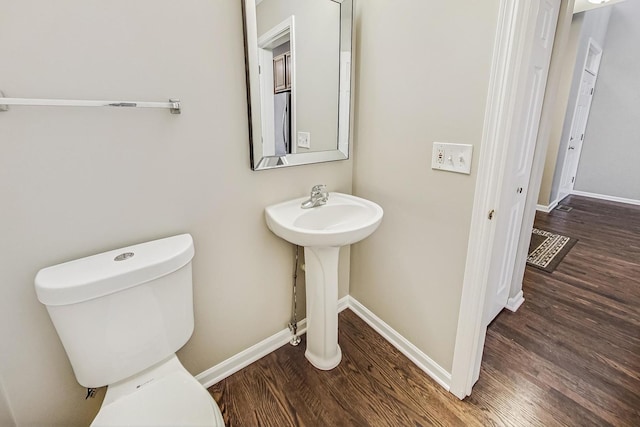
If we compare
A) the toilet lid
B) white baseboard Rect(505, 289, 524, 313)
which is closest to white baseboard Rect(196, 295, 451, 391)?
the toilet lid

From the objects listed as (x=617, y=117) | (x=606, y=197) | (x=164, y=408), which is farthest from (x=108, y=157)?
(x=606, y=197)

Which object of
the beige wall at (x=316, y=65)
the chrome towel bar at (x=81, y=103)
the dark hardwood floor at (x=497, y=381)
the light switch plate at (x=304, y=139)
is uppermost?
the beige wall at (x=316, y=65)

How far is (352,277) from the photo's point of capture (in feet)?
6.61

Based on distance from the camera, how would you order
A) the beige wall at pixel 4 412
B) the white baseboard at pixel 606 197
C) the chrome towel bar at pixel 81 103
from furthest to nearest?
the white baseboard at pixel 606 197 < the beige wall at pixel 4 412 < the chrome towel bar at pixel 81 103

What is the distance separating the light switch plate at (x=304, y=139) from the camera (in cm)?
152

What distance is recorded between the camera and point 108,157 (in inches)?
40.3

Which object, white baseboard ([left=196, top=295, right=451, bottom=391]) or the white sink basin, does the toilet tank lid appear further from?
white baseboard ([left=196, top=295, right=451, bottom=391])

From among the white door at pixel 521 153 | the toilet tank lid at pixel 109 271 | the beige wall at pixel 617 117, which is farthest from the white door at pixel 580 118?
the toilet tank lid at pixel 109 271

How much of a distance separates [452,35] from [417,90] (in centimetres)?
24

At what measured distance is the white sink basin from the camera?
121 centimetres

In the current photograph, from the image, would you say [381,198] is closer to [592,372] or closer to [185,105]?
[185,105]

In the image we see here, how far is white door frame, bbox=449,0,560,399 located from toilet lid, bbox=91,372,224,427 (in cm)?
107

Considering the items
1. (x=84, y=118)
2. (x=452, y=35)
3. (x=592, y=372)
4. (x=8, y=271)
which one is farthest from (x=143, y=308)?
(x=592, y=372)

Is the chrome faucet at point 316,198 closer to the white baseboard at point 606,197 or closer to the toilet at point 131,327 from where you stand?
the toilet at point 131,327
